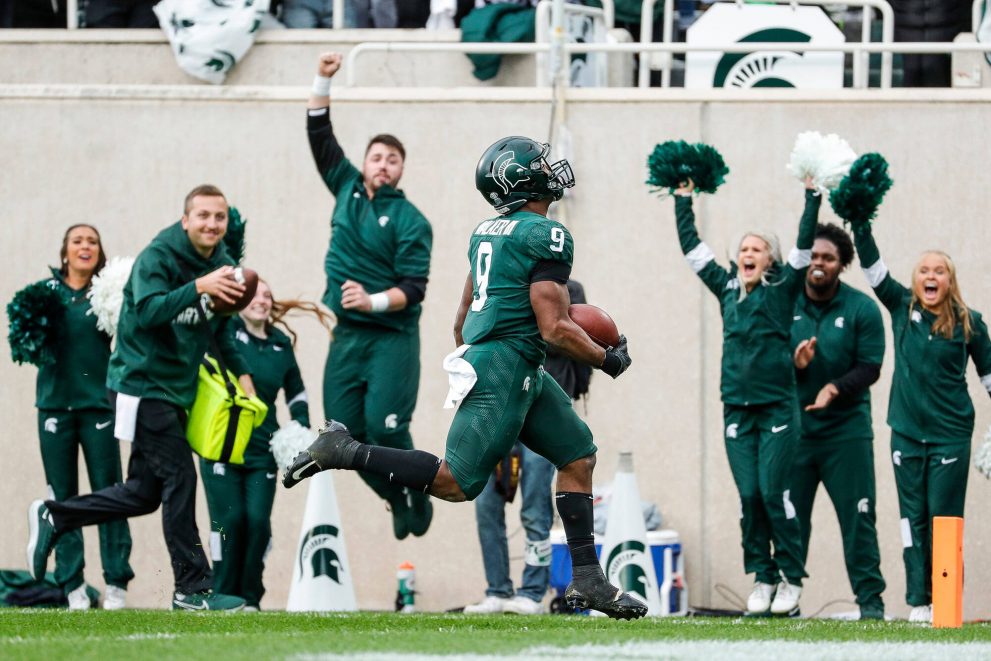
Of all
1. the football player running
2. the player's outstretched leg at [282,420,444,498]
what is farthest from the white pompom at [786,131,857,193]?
the player's outstretched leg at [282,420,444,498]

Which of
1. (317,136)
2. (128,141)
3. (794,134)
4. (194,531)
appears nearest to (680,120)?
(794,134)

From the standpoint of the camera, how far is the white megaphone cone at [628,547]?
9828 millimetres

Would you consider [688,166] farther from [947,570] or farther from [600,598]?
[600,598]

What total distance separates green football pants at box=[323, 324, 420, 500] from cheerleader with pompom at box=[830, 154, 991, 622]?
2.57 m

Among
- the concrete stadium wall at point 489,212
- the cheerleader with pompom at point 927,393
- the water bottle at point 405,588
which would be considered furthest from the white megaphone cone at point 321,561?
the cheerleader with pompom at point 927,393

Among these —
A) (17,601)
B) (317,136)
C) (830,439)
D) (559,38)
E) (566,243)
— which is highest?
(559,38)

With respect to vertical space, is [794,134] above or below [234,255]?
above

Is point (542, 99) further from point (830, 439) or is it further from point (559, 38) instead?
point (830, 439)

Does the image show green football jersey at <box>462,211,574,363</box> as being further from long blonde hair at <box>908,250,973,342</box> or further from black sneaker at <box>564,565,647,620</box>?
long blonde hair at <box>908,250,973,342</box>

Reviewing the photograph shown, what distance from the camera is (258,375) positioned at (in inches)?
397

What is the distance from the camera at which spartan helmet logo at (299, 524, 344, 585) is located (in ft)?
32.4

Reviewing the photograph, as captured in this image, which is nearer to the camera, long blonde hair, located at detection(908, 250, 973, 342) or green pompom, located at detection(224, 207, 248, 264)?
long blonde hair, located at detection(908, 250, 973, 342)

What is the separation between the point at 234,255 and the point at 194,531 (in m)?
2.02

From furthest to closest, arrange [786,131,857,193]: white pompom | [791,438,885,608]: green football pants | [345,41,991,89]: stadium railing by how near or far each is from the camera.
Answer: [345,41,991,89]: stadium railing → [791,438,885,608]: green football pants → [786,131,857,193]: white pompom
